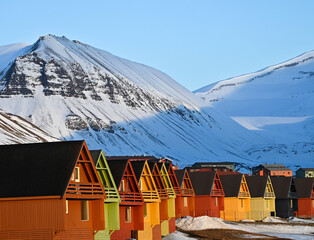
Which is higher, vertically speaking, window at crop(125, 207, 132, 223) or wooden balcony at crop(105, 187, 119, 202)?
wooden balcony at crop(105, 187, 119, 202)

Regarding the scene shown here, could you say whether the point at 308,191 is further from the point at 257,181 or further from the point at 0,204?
the point at 0,204

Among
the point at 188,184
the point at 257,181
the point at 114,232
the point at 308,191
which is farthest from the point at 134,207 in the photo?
the point at 308,191

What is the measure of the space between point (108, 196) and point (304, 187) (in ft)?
248

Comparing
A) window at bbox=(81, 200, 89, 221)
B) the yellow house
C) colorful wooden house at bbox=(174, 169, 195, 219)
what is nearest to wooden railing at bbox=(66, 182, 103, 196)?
window at bbox=(81, 200, 89, 221)

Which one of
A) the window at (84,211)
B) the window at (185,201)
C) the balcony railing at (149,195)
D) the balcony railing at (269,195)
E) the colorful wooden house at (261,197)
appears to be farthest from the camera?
the balcony railing at (269,195)

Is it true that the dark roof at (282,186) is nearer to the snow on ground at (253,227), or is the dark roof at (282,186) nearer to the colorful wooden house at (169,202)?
the snow on ground at (253,227)

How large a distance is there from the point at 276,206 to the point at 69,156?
7691 centimetres

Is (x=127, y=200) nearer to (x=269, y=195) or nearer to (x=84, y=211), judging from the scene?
(x=84, y=211)

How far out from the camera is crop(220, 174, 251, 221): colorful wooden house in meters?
98.4

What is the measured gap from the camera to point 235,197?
9844 cm

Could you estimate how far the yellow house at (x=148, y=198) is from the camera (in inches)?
2264

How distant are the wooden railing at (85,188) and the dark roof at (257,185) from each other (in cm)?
6598

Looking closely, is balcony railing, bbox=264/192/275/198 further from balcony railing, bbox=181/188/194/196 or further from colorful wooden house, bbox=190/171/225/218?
balcony railing, bbox=181/188/194/196

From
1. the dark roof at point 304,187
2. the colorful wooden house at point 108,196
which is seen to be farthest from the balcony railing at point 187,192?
the colorful wooden house at point 108,196
